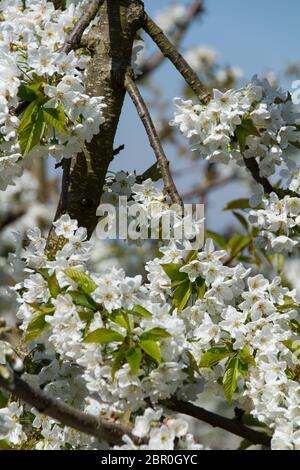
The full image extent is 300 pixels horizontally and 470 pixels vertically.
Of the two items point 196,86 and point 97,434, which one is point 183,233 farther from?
point 97,434

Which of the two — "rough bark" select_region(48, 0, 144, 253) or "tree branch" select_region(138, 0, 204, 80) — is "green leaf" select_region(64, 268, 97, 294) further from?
"tree branch" select_region(138, 0, 204, 80)

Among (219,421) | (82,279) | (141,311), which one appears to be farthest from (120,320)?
(219,421)

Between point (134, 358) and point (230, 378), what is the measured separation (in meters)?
0.39

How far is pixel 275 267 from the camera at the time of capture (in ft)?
11.0

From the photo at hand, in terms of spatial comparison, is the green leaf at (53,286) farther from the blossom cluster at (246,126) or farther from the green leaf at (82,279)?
the blossom cluster at (246,126)

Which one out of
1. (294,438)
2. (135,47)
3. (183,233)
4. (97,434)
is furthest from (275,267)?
(97,434)

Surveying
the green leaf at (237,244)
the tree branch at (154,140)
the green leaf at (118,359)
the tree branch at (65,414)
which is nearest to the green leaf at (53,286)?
the green leaf at (118,359)

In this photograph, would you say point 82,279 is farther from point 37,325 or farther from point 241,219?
point 241,219

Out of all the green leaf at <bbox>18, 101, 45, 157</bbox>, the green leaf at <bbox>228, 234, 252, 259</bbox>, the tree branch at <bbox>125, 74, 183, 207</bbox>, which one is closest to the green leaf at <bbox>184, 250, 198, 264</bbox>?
the tree branch at <bbox>125, 74, 183, 207</bbox>

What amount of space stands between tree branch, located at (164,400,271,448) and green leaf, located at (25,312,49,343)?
30cm

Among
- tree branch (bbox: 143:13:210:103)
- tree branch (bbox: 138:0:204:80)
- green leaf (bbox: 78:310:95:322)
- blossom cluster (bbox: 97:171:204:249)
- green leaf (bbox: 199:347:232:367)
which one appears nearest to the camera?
green leaf (bbox: 78:310:95:322)

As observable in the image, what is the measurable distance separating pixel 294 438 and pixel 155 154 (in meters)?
0.82

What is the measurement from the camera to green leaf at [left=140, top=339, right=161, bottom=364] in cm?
162

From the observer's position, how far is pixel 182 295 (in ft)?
6.53
